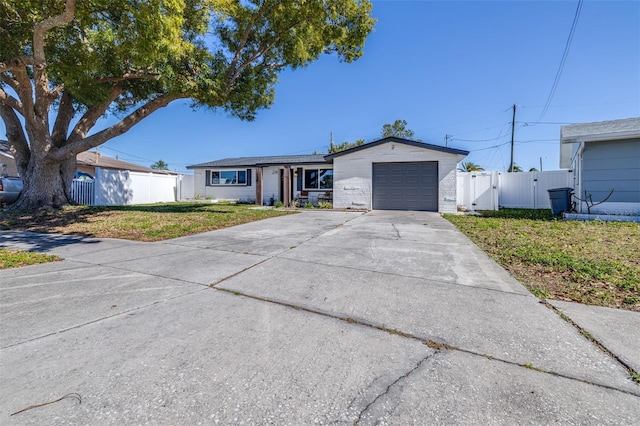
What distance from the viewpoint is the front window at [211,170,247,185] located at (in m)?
19.5

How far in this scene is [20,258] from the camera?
4.69 metres

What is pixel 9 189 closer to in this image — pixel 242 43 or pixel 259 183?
pixel 259 183

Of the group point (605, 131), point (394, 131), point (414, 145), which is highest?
point (394, 131)

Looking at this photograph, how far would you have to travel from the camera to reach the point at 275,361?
2.01 meters

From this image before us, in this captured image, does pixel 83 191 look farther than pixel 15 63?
Yes

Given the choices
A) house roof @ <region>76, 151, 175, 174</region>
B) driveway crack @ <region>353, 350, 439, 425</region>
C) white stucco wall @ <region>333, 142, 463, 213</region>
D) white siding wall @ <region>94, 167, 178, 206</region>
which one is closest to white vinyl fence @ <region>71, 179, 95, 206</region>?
white siding wall @ <region>94, 167, 178, 206</region>

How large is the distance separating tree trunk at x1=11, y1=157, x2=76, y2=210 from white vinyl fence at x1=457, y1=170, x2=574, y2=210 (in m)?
18.5

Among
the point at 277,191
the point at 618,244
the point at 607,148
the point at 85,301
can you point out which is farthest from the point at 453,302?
the point at 277,191

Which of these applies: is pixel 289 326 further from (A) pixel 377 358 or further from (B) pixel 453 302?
(B) pixel 453 302

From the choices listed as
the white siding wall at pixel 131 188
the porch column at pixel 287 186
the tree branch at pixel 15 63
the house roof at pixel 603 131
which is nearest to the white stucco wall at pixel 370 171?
the porch column at pixel 287 186

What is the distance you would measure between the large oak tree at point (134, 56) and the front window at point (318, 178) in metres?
5.60

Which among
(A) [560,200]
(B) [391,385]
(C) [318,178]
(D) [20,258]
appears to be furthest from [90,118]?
(A) [560,200]

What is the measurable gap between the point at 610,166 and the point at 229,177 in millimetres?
19538

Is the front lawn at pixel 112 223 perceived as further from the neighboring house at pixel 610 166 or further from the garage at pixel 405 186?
the neighboring house at pixel 610 166
